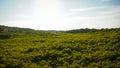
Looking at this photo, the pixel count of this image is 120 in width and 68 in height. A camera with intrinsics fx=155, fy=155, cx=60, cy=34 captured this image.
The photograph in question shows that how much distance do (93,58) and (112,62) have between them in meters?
4.01

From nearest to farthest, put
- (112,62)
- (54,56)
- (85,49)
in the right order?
(112,62)
(54,56)
(85,49)

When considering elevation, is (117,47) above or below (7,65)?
above

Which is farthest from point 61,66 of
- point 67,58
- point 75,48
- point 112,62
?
point 75,48

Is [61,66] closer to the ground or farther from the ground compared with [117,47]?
closer to the ground

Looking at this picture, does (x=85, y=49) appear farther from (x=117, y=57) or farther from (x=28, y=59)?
(x=28, y=59)

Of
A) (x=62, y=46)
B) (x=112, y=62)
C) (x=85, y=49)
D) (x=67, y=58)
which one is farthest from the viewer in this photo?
(x=62, y=46)

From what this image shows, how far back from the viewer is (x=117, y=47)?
34.6m

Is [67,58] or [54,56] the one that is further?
[54,56]

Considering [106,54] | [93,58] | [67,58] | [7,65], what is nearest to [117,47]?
[106,54]

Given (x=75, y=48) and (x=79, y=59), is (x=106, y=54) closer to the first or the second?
(x=79, y=59)

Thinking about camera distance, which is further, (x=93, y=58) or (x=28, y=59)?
(x=28, y=59)

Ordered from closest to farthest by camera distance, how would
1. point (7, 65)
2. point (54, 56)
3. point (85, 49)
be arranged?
point (7, 65), point (54, 56), point (85, 49)

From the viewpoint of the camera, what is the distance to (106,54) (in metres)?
31.0

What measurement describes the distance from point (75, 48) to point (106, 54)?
982 cm
